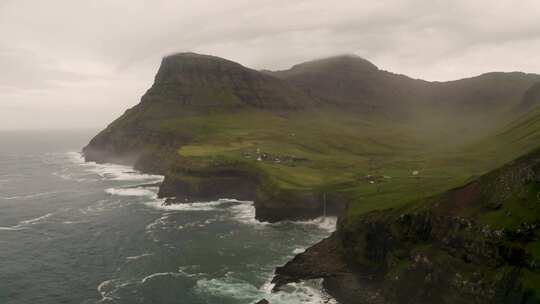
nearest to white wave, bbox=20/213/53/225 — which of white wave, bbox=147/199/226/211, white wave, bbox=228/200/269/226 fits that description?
white wave, bbox=147/199/226/211

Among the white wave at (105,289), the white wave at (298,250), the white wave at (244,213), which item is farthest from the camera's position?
the white wave at (244,213)

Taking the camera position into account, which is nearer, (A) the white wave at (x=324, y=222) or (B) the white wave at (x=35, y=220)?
(A) the white wave at (x=324, y=222)

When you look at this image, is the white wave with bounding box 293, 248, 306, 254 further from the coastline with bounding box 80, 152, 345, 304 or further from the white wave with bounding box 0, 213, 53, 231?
the white wave with bounding box 0, 213, 53, 231

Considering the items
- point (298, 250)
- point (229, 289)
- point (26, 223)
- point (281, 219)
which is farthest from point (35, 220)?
point (298, 250)

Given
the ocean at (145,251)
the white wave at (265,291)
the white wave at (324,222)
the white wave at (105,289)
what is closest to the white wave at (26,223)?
the ocean at (145,251)

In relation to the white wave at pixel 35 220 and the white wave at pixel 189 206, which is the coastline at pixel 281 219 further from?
the white wave at pixel 35 220
